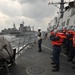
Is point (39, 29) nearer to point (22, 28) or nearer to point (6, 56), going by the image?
point (6, 56)

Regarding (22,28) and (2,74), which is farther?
(22,28)

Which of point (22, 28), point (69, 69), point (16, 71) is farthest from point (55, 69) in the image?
point (22, 28)

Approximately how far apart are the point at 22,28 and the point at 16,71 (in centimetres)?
7612

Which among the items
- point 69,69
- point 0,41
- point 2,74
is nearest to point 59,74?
point 69,69

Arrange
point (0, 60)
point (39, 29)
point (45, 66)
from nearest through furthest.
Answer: point (0, 60)
point (45, 66)
point (39, 29)

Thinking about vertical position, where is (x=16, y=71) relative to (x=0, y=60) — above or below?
below

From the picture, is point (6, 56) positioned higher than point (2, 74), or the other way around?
point (6, 56)

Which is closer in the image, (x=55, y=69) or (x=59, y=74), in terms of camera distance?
(x=59, y=74)

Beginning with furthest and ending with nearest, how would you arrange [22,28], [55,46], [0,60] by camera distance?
[22,28] < [55,46] < [0,60]

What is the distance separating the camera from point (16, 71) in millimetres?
6469

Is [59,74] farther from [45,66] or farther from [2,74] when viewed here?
[2,74]

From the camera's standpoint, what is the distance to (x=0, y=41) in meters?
6.13

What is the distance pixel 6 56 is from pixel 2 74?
806mm

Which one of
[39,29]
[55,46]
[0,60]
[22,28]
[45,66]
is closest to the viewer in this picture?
[0,60]
